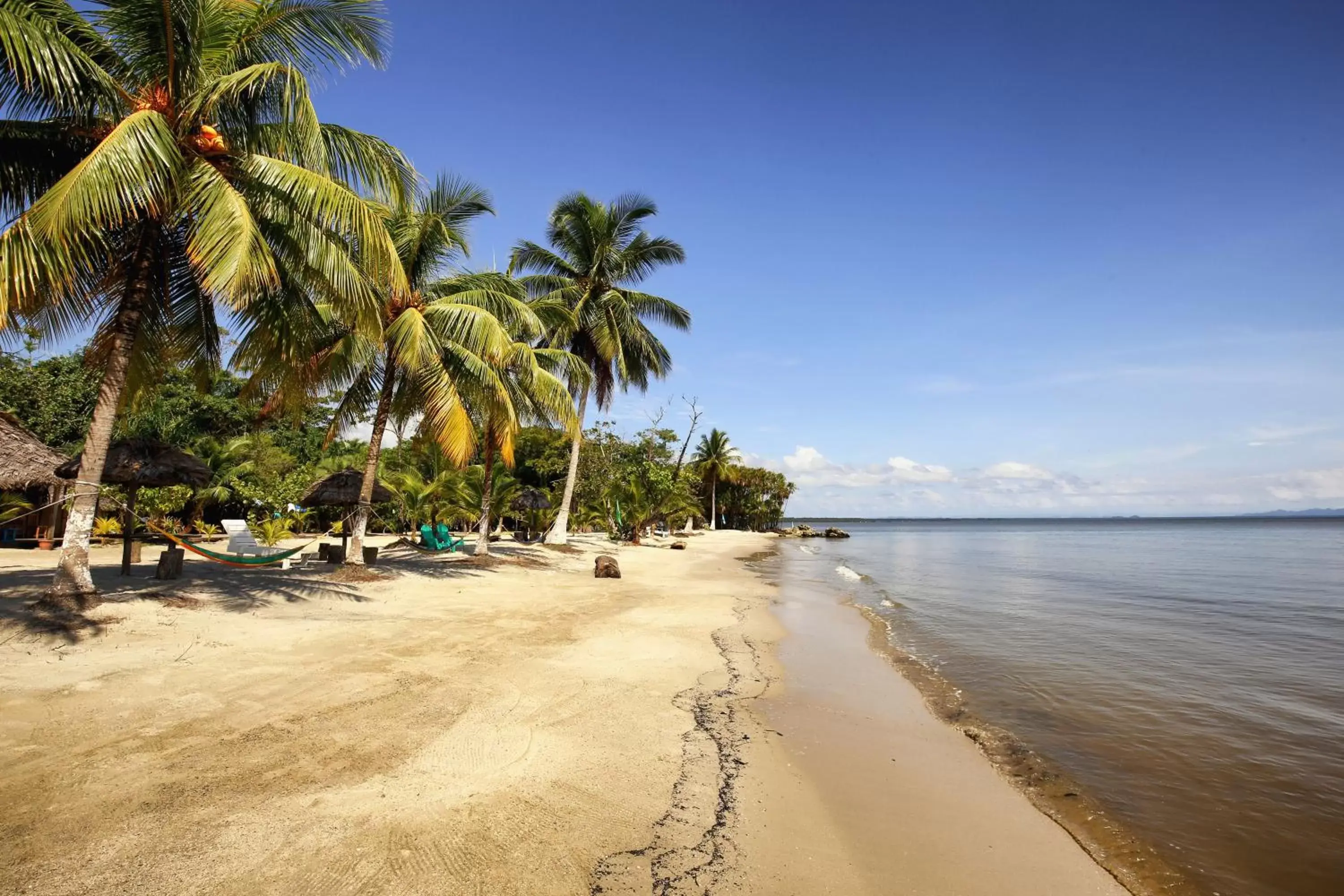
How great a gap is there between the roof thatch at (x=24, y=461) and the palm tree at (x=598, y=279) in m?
13.0

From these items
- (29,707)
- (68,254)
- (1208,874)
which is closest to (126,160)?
(68,254)

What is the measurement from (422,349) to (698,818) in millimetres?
9301

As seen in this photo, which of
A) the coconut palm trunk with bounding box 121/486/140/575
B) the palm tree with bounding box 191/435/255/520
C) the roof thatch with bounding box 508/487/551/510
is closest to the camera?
the coconut palm trunk with bounding box 121/486/140/575

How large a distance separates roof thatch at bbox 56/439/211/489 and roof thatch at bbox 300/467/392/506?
11.3 feet

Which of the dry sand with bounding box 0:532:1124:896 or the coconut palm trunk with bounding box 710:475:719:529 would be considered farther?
the coconut palm trunk with bounding box 710:475:719:529

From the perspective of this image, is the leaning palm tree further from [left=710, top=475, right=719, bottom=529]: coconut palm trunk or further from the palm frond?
[left=710, top=475, right=719, bottom=529]: coconut palm trunk

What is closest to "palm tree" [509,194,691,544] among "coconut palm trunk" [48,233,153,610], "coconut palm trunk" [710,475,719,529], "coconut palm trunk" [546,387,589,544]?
"coconut palm trunk" [546,387,589,544]

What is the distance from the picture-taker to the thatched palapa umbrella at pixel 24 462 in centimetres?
827

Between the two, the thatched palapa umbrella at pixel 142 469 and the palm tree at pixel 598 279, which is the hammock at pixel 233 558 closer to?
the thatched palapa umbrella at pixel 142 469

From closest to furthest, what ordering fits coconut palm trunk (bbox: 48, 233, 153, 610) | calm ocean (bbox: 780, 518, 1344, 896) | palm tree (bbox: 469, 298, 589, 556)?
calm ocean (bbox: 780, 518, 1344, 896), coconut palm trunk (bbox: 48, 233, 153, 610), palm tree (bbox: 469, 298, 589, 556)

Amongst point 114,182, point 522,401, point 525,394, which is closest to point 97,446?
point 114,182

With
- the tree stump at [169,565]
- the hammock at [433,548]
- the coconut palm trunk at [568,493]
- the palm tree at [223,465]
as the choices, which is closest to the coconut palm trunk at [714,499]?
the coconut palm trunk at [568,493]

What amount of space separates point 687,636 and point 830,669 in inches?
84.7

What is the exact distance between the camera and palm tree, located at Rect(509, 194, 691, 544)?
21.5m
